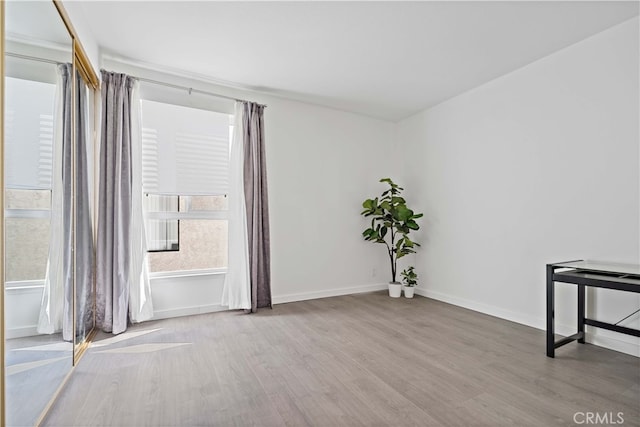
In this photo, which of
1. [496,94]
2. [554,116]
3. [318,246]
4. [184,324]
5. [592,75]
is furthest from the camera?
[318,246]

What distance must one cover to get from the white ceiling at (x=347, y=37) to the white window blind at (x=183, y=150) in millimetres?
457

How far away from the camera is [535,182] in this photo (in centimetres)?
304

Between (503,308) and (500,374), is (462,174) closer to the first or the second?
(503,308)

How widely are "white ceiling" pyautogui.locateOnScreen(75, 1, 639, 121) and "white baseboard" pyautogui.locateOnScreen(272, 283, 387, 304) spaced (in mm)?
2583

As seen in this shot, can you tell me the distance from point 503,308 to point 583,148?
172 cm

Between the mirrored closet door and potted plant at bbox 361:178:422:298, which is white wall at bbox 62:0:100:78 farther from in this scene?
potted plant at bbox 361:178:422:298

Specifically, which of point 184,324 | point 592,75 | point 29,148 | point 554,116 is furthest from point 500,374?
point 29,148

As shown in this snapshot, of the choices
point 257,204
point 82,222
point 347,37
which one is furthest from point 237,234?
point 347,37

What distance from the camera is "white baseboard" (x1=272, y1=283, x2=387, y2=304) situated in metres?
3.91

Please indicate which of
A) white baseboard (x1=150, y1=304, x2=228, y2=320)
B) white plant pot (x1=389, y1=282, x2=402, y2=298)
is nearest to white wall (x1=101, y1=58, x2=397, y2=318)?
white baseboard (x1=150, y1=304, x2=228, y2=320)

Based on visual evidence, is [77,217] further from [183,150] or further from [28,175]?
[183,150]

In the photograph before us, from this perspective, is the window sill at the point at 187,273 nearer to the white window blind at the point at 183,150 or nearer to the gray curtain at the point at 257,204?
A: the gray curtain at the point at 257,204

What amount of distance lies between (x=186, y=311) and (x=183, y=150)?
5.82 ft

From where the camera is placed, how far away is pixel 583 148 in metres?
2.68
